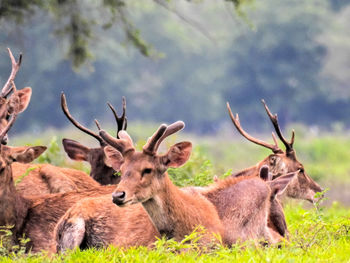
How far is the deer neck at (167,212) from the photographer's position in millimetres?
7113

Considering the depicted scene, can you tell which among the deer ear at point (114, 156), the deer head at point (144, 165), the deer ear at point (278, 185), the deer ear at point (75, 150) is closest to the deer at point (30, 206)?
the deer ear at point (114, 156)

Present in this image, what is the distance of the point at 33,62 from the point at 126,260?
4390cm

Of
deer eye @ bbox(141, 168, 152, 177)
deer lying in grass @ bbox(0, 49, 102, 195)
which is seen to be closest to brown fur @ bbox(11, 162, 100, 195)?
deer lying in grass @ bbox(0, 49, 102, 195)

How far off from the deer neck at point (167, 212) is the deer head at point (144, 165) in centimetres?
8

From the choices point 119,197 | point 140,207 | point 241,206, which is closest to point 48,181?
point 140,207

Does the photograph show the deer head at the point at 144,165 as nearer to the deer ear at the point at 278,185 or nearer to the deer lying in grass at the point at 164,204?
the deer lying in grass at the point at 164,204

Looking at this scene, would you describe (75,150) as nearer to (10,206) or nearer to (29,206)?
(29,206)

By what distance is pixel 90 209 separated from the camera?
25.4 ft

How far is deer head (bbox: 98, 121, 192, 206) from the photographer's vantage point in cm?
680

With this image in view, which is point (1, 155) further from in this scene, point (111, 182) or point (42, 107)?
point (42, 107)

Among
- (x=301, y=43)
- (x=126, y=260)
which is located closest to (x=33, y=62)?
(x=301, y=43)

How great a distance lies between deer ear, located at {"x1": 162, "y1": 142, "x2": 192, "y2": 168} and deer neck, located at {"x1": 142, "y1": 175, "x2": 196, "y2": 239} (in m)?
0.15

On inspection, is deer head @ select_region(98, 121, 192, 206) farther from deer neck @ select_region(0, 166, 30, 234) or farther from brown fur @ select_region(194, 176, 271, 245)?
deer neck @ select_region(0, 166, 30, 234)

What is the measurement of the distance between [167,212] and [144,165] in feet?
1.55
